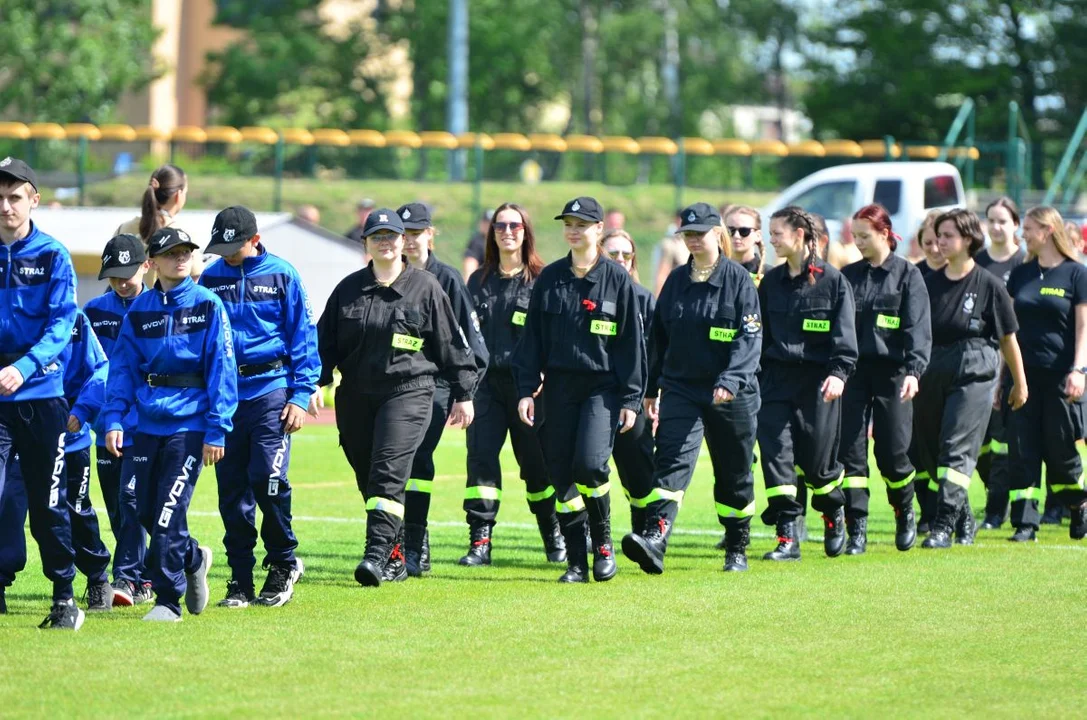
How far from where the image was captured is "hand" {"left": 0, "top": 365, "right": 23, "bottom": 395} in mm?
7977

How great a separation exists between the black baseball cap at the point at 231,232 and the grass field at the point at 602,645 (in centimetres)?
184

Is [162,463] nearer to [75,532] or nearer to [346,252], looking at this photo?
[75,532]

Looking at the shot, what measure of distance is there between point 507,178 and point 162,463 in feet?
95.3

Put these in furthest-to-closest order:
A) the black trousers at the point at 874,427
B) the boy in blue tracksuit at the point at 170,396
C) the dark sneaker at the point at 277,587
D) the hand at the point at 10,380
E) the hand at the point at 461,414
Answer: the black trousers at the point at 874,427, the hand at the point at 461,414, the dark sneaker at the point at 277,587, the boy in blue tracksuit at the point at 170,396, the hand at the point at 10,380

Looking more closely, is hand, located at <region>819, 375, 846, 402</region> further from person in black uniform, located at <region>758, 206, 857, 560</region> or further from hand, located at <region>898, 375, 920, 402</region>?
hand, located at <region>898, 375, 920, 402</region>

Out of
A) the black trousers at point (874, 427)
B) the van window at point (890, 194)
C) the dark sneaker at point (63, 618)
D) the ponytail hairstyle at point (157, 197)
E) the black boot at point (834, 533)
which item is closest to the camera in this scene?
the dark sneaker at point (63, 618)

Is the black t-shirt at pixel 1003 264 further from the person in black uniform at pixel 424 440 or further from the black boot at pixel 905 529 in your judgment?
the person in black uniform at pixel 424 440

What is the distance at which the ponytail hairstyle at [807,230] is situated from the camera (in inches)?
435

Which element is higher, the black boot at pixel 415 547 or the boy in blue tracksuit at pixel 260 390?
the boy in blue tracksuit at pixel 260 390

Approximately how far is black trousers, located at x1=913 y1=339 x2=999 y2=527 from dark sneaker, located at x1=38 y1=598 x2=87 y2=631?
19.0ft

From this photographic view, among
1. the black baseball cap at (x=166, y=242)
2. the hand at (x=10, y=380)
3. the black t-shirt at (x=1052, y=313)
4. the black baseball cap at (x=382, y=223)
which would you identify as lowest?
the hand at (x=10, y=380)

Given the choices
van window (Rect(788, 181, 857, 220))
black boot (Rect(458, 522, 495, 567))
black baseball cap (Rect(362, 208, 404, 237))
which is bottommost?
black boot (Rect(458, 522, 495, 567))

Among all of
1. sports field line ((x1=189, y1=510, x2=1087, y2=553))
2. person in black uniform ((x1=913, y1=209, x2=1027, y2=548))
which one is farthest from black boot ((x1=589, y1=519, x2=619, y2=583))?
person in black uniform ((x1=913, y1=209, x2=1027, y2=548))

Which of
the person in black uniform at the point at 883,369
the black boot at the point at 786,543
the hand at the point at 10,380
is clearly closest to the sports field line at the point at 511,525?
the person in black uniform at the point at 883,369
